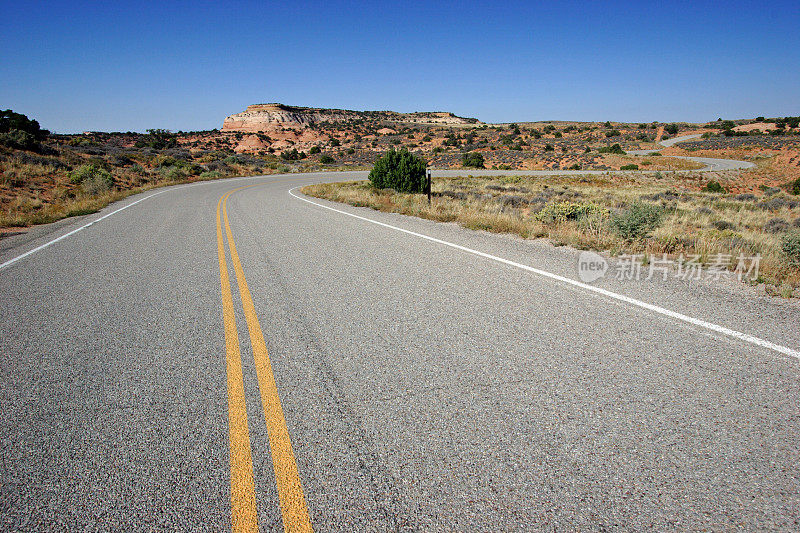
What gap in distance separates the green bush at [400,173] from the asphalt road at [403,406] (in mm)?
14066

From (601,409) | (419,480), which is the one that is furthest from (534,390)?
(419,480)

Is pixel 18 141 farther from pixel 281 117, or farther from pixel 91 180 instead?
pixel 281 117

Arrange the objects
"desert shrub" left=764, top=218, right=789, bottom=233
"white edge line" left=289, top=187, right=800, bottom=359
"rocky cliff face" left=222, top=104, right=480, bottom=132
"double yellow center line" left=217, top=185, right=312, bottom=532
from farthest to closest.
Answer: "rocky cliff face" left=222, top=104, right=480, bottom=132 < "desert shrub" left=764, top=218, right=789, bottom=233 < "white edge line" left=289, top=187, right=800, bottom=359 < "double yellow center line" left=217, top=185, right=312, bottom=532

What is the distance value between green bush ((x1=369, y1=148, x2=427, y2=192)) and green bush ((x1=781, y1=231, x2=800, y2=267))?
14.6m

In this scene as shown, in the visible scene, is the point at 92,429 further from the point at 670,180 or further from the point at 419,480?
the point at 670,180

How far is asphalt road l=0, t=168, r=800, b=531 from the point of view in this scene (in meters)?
2.10

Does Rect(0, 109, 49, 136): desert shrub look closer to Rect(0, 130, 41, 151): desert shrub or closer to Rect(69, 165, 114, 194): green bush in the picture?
Rect(0, 130, 41, 151): desert shrub

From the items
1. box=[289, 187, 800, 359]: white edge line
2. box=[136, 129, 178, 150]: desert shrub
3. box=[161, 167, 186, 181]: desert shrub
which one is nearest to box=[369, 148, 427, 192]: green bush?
box=[289, 187, 800, 359]: white edge line

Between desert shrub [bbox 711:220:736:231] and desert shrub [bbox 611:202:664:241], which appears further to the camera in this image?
desert shrub [bbox 711:220:736:231]

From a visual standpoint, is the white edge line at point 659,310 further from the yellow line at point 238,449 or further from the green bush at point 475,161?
the green bush at point 475,161

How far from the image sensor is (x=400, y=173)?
19.1m

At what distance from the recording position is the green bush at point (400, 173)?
754 inches

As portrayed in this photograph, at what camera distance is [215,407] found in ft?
9.58

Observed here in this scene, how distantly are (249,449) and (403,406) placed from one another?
1.04m
